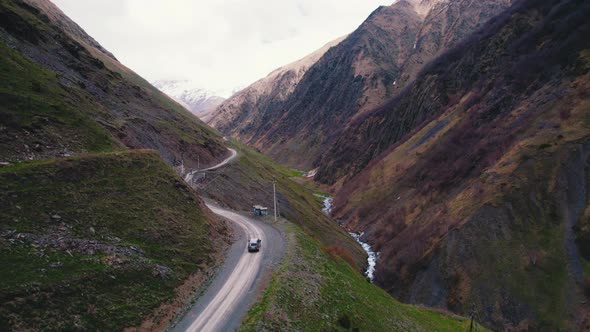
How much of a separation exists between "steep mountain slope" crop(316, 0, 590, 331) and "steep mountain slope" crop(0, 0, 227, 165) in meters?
44.3

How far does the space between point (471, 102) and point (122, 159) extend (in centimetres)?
8738

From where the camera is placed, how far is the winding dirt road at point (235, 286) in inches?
764

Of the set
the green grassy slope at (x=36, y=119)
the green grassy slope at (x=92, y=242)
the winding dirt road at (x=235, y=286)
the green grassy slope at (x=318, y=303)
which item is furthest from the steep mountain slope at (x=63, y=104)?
the green grassy slope at (x=318, y=303)

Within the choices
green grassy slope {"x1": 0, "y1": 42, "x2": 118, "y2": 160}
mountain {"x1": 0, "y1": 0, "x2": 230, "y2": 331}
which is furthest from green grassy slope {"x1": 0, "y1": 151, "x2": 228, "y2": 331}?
green grassy slope {"x1": 0, "y1": 42, "x2": 118, "y2": 160}

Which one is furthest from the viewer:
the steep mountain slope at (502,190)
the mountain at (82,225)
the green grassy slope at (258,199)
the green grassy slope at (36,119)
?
the green grassy slope at (258,199)

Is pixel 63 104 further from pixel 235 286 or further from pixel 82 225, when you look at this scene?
pixel 235 286

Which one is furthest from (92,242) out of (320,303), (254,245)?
(320,303)

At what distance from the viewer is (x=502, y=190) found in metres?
53.4

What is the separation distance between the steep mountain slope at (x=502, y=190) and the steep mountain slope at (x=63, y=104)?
145 ft

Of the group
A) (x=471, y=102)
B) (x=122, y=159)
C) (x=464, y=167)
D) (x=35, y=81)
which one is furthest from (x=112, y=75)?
(x=471, y=102)

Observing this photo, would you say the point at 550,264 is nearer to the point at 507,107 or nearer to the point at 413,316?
the point at 413,316

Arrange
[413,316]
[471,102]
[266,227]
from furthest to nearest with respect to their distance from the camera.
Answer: [471,102] < [266,227] < [413,316]

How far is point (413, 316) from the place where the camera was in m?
35.4

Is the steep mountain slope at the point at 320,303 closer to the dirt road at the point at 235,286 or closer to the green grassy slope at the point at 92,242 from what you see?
the dirt road at the point at 235,286
